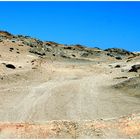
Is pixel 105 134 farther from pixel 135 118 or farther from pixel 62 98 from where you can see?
pixel 62 98

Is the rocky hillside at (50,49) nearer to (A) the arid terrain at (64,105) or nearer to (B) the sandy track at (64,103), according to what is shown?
(A) the arid terrain at (64,105)

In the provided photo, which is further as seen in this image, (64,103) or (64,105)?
(64,103)

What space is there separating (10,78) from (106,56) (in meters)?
69.2

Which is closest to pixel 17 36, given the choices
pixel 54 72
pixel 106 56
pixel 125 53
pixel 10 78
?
pixel 106 56

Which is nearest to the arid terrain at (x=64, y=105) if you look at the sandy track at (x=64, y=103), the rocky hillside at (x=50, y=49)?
the sandy track at (x=64, y=103)

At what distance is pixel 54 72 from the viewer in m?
67.4

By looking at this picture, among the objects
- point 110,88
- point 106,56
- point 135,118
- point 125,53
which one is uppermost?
point 125,53

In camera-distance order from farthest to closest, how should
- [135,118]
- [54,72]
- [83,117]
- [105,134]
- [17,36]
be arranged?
[17,36] → [54,72] → [83,117] → [135,118] → [105,134]

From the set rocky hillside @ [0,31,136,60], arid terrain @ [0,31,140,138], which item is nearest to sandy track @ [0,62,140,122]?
arid terrain @ [0,31,140,138]

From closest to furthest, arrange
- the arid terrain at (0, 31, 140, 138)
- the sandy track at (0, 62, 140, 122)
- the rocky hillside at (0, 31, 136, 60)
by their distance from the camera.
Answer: the arid terrain at (0, 31, 140, 138) → the sandy track at (0, 62, 140, 122) → the rocky hillside at (0, 31, 136, 60)

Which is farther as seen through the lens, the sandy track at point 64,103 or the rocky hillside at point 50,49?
the rocky hillside at point 50,49

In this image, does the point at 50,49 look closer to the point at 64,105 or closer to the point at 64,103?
the point at 64,103

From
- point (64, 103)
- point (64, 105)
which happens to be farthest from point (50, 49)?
point (64, 105)

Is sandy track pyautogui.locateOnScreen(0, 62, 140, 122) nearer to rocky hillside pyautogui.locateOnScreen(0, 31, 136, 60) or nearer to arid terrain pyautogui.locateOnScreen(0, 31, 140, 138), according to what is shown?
arid terrain pyautogui.locateOnScreen(0, 31, 140, 138)
